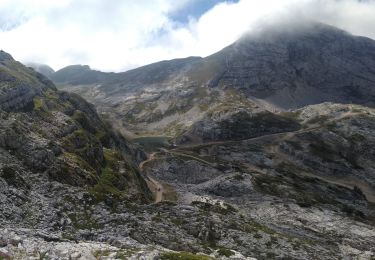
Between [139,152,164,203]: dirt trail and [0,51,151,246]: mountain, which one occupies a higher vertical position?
[0,51,151,246]: mountain

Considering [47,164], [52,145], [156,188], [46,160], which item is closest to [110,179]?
[52,145]

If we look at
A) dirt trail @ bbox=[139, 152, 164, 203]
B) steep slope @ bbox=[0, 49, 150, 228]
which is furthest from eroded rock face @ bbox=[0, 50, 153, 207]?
dirt trail @ bbox=[139, 152, 164, 203]

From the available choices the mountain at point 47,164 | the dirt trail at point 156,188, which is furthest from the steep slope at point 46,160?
the dirt trail at point 156,188

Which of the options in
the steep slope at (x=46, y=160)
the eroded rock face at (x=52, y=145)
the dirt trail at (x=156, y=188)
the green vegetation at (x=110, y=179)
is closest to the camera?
the steep slope at (x=46, y=160)

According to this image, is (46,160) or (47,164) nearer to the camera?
(47,164)

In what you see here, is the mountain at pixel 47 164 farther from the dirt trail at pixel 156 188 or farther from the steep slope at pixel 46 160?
the dirt trail at pixel 156 188

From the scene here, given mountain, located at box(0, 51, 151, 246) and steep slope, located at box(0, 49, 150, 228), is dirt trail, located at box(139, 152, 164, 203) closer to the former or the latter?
steep slope, located at box(0, 49, 150, 228)

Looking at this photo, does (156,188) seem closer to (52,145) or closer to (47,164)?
(52,145)

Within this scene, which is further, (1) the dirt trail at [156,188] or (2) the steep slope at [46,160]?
(1) the dirt trail at [156,188]

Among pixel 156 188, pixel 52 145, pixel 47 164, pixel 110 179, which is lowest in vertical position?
pixel 156 188

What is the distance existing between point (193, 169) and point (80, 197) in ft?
404

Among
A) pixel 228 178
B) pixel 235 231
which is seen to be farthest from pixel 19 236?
pixel 228 178

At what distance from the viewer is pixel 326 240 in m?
109

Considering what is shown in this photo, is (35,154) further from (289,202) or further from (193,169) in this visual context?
(193,169)
